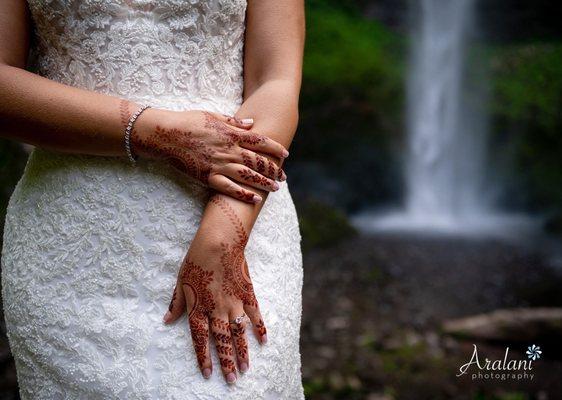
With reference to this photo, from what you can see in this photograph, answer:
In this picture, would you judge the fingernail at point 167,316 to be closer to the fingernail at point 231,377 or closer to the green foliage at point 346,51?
the fingernail at point 231,377

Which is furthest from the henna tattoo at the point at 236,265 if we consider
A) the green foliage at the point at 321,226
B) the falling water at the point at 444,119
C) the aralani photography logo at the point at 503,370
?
the falling water at the point at 444,119

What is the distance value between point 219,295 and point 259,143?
332 millimetres

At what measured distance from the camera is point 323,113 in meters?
7.52

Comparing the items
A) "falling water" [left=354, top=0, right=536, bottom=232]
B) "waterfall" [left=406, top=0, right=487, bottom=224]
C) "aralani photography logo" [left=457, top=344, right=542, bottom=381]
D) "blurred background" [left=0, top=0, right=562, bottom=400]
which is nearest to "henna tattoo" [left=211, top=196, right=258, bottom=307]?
"aralani photography logo" [left=457, top=344, right=542, bottom=381]

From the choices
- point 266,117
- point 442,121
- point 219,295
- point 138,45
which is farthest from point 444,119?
point 219,295

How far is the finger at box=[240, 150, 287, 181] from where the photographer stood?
127 cm

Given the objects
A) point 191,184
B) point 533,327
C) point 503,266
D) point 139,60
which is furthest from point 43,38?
point 503,266

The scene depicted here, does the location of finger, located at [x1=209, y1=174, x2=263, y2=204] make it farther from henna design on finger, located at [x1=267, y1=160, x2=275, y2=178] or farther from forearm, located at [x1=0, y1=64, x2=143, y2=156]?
forearm, located at [x1=0, y1=64, x2=143, y2=156]

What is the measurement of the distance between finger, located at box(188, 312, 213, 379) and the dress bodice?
48 centimetres

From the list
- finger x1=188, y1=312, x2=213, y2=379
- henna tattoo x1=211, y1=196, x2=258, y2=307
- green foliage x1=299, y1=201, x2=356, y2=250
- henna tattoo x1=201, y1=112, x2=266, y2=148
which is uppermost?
green foliage x1=299, y1=201, x2=356, y2=250

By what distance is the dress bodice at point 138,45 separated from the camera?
4.31ft

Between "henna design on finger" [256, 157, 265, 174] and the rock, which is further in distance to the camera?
the rock

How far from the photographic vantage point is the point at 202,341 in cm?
122

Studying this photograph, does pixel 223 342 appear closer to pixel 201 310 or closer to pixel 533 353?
pixel 201 310
